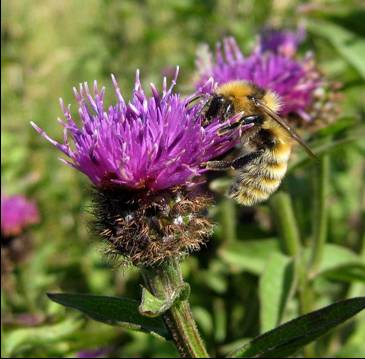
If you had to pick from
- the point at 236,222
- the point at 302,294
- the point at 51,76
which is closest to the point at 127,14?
the point at 51,76

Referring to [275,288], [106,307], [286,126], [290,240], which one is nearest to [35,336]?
[106,307]

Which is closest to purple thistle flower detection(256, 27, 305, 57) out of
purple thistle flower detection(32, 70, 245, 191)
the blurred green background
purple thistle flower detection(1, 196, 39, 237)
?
the blurred green background

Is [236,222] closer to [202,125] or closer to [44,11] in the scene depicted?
[202,125]

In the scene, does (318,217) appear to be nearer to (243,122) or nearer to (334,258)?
(334,258)

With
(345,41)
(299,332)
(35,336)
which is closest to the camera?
(299,332)

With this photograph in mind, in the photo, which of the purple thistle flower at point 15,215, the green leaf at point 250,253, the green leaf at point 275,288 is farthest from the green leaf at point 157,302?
the purple thistle flower at point 15,215

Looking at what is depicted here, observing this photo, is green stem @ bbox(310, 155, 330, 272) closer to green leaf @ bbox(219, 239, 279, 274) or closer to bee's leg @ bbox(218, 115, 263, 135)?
green leaf @ bbox(219, 239, 279, 274)

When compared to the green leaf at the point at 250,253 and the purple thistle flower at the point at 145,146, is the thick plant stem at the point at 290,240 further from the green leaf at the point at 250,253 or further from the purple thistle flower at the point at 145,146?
the purple thistle flower at the point at 145,146
